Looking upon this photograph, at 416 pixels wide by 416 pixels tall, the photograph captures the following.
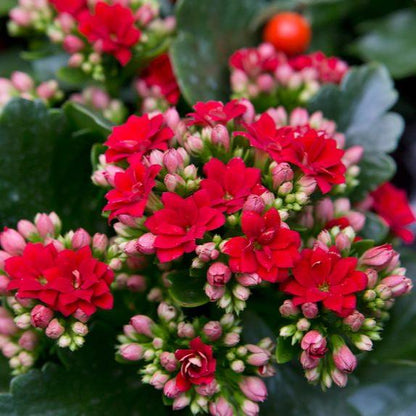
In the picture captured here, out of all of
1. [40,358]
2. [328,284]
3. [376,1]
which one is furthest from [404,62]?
[40,358]

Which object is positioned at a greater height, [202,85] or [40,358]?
[202,85]

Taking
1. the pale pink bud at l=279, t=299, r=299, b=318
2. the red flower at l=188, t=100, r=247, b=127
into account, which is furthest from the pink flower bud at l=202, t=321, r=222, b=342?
the red flower at l=188, t=100, r=247, b=127

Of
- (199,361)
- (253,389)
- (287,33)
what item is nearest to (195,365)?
(199,361)

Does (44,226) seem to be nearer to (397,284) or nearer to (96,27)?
(96,27)

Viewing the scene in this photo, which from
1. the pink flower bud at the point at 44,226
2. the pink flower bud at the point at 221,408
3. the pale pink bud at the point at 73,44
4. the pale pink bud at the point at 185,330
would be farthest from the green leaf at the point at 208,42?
the pink flower bud at the point at 221,408

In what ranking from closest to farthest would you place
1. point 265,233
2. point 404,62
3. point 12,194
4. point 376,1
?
point 265,233
point 12,194
point 404,62
point 376,1

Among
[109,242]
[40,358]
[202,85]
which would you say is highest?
[202,85]

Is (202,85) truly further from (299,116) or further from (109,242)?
(109,242)
